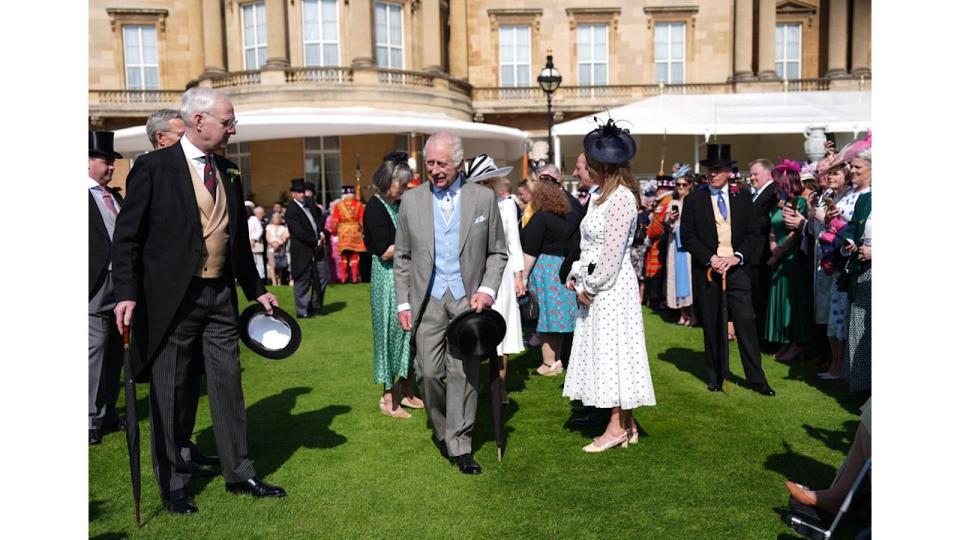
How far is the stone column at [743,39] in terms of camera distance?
30.8 meters

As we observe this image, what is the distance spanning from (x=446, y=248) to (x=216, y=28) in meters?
26.5

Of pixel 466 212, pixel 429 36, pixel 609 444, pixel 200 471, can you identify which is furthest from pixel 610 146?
pixel 429 36

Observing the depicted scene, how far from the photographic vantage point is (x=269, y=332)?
470 cm

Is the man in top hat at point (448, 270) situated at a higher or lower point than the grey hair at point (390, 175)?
lower

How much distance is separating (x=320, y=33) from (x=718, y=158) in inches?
862

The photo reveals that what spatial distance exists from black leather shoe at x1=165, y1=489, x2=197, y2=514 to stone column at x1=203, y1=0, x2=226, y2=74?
86.3 ft

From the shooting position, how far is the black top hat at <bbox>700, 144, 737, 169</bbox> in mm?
6996

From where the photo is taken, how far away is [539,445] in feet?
18.0

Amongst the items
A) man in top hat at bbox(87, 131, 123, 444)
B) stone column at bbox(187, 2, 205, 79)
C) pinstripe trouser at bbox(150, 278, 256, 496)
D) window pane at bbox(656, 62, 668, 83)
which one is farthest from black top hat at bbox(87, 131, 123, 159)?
window pane at bbox(656, 62, 668, 83)

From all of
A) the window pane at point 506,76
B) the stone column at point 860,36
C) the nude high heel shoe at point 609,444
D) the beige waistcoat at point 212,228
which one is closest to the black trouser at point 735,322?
the nude high heel shoe at point 609,444

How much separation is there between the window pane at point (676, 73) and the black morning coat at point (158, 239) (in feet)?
98.1

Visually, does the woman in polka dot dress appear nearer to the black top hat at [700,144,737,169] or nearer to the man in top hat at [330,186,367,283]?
the black top hat at [700,144,737,169]

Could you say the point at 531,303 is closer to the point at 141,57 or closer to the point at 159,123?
the point at 159,123

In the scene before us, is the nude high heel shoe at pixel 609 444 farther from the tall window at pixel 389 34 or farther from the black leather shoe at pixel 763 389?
the tall window at pixel 389 34
